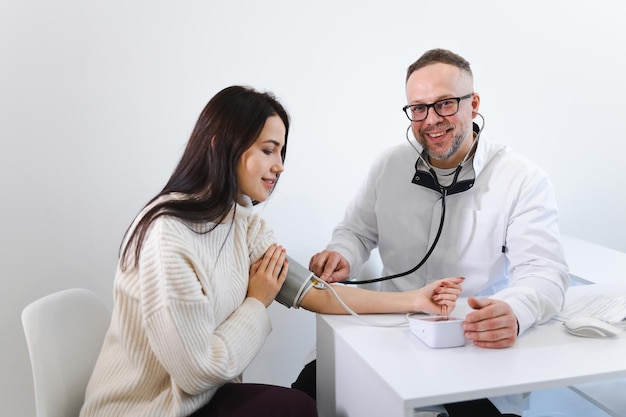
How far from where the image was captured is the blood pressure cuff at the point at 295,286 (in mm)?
1559

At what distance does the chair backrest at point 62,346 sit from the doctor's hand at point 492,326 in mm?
856

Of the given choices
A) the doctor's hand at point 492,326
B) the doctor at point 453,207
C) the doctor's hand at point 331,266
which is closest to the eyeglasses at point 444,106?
the doctor at point 453,207

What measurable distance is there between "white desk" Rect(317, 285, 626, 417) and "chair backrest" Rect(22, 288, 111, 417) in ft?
1.81

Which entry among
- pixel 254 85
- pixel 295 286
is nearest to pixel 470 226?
pixel 295 286

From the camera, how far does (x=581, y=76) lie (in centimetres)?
283

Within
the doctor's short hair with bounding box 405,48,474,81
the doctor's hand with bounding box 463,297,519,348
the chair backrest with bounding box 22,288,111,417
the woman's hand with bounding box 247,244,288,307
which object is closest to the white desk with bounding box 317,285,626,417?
the doctor's hand with bounding box 463,297,519,348

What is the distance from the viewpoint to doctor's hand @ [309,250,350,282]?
1.78 m

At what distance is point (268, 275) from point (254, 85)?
3.42 feet

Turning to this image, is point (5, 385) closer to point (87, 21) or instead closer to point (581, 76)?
point (87, 21)

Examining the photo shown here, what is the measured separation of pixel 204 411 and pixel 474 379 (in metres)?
0.55

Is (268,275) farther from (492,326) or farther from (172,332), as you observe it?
(492,326)

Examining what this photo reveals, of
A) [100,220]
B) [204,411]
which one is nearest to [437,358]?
[204,411]

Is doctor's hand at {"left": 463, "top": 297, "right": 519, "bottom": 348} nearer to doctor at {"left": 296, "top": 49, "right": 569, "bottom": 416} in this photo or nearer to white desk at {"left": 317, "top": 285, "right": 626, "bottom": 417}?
white desk at {"left": 317, "top": 285, "right": 626, "bottom": 417}

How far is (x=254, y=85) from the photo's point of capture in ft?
7.73
